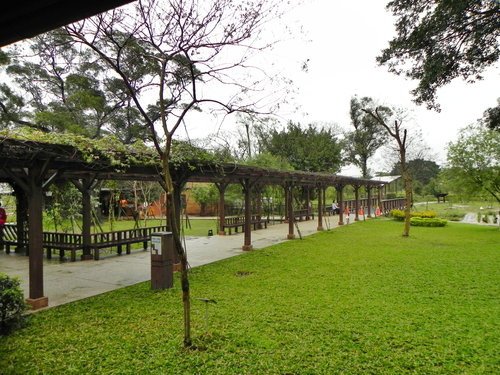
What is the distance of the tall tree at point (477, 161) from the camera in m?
17.2

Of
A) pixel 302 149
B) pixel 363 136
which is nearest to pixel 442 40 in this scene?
pixel 302 149

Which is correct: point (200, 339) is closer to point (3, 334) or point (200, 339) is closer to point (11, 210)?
point (3, 334)

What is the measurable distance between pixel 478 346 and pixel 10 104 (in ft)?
65.5

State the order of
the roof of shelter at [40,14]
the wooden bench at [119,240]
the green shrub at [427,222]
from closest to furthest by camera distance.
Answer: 1. the roof of shelter at [40,14]
2. the wooden bench at [119,240]
3. the green shrub at [427,222]

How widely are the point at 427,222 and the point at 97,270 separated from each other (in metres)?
16.8

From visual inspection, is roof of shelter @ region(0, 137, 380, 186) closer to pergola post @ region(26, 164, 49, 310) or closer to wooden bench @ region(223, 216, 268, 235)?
pergola post @ region(26, 164, 49, 310)

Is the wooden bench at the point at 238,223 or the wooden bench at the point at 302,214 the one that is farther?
the wooden bench at the point at 302,214

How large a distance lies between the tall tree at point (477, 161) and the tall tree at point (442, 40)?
417 inches

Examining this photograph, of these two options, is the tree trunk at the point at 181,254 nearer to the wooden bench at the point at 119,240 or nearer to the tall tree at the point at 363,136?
the wooden bench at the point at 119,240

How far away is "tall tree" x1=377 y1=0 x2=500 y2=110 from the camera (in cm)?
755

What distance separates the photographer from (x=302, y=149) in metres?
28.8

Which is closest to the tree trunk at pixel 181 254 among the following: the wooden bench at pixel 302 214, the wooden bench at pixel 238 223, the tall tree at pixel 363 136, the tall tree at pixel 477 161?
the wooden bench at pixel 238 223

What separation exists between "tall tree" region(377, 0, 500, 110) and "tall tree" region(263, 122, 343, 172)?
64.4ft

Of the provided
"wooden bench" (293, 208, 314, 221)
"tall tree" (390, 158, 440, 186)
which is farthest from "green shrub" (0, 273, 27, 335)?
"tall tree" (390, 158, 440, 186)
